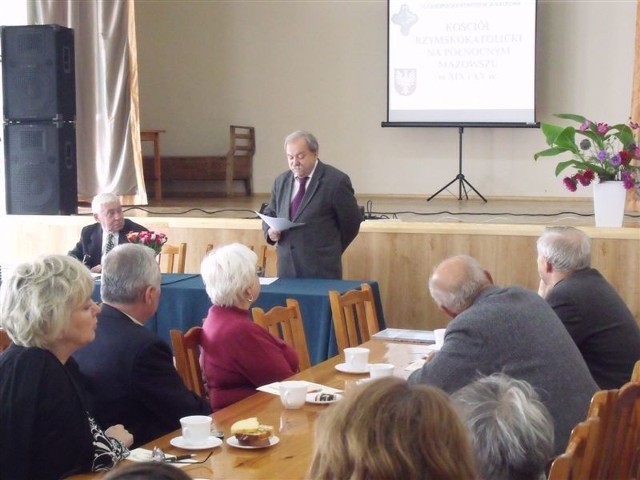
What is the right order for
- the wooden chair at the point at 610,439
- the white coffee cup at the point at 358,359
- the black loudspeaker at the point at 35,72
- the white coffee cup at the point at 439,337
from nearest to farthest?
the wooden chair at the point at 610,439 → the white coffee cup at the point at 358,359 → the white coffee cup at the point at 439,337 → the black loudspeaker at the point at 35,72

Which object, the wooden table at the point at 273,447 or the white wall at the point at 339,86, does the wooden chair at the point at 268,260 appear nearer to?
the wooden table at the point at 273,447

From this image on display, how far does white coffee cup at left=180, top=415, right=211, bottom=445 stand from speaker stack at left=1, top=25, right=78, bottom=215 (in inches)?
203

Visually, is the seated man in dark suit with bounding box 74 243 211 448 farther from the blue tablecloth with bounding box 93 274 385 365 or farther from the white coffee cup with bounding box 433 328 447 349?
the blue tablecloth with bounding box 93 274 385 365

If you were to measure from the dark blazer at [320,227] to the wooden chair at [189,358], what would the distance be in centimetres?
230

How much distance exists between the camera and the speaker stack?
7.31 meters

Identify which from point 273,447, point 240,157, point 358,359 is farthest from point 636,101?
point 273,447

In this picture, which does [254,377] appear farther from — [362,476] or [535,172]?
[535,172]

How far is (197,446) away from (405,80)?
28.7ft

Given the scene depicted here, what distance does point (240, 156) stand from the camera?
11680 mm

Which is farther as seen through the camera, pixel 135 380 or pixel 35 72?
pixel 35 72

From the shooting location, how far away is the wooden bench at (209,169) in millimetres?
11430

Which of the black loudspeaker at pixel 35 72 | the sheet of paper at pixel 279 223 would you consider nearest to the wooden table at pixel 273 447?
the sheet of paper at pixel 279 223

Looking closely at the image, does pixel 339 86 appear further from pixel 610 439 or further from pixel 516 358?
pixel 610 439

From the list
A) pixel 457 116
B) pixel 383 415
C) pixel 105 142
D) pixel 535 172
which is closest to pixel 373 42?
pixel 457 116
